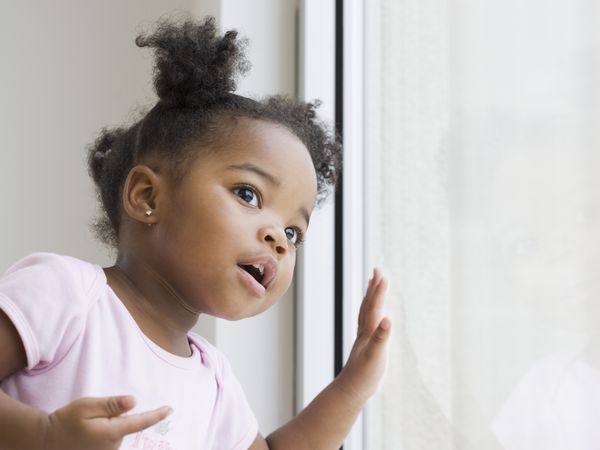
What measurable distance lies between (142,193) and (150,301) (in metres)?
0.13

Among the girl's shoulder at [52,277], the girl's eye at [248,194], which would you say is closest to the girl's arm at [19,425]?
the girl's shoulder at [52,277]

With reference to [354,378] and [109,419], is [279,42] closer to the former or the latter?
[354,378]

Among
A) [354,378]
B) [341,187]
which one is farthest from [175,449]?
[341,187]

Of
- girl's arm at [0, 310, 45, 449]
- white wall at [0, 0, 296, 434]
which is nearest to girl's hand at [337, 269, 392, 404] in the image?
girl's arm at [0, 310, 45, 449]

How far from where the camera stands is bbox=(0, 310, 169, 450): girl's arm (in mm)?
628

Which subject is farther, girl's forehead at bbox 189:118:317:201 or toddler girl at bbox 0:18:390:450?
girl's forehead at bbox 189:118:317:201

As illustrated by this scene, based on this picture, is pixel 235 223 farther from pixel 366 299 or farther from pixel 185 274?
pixel 366 299

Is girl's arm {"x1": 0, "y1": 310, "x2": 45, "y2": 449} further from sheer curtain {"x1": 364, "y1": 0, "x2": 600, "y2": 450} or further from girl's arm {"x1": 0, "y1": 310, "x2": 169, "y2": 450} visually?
sheer curtain {"x1": 364, "y1": 0, "x2": 600, "y2": 450}

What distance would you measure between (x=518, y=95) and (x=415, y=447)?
506 millimetres

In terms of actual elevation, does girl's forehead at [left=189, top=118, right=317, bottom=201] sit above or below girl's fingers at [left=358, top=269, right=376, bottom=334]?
above

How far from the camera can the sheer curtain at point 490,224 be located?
0.78 m

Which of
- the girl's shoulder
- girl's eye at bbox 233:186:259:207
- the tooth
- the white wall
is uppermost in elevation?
the white wall

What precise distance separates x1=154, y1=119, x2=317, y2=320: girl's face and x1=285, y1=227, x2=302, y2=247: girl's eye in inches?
0.5

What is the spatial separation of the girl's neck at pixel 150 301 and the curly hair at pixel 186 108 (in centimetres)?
10
